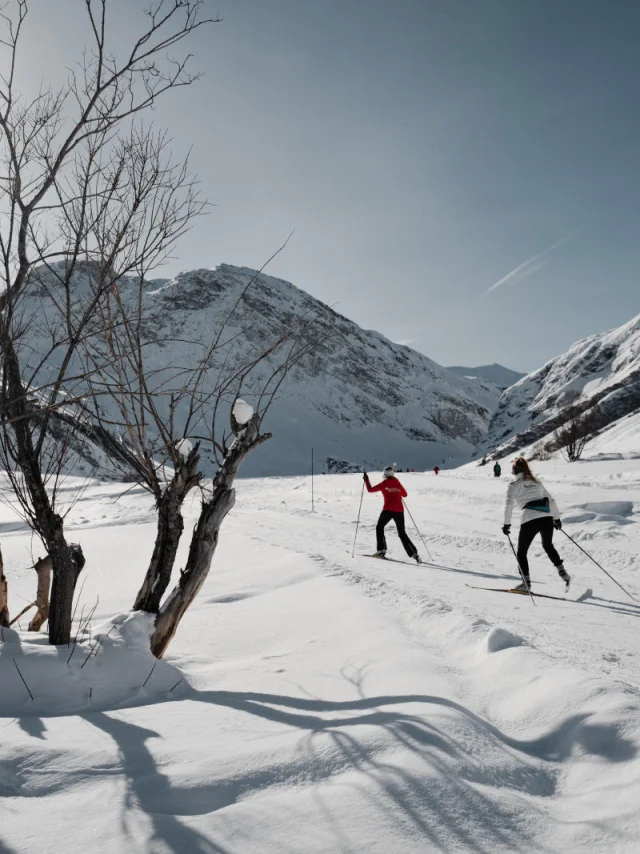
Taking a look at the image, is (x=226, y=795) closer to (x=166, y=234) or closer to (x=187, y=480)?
(x=187, y=480)

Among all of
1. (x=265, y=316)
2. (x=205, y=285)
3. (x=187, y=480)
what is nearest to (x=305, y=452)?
(x=265, y=316)

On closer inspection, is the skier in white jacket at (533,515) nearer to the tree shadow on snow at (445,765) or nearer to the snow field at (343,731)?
the snow field at (343,731)

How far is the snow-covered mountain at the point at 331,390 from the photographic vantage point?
68375 mm

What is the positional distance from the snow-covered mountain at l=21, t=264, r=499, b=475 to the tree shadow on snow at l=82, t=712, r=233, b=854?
2177 inches

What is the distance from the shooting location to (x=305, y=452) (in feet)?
215

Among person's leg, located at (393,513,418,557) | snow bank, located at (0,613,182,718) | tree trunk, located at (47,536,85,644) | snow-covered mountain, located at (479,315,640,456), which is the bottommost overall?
person's leg, located at (393,513,418,557)

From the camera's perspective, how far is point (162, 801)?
1.62 metres

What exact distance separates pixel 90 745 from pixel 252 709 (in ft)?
2.81

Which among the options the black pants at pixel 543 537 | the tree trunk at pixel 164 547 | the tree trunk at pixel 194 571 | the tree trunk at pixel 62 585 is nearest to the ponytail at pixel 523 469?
the black pants at pixel 543 537

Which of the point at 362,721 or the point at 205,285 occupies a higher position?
the point at 205,285

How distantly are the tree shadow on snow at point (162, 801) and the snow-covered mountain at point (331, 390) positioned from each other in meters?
55.3

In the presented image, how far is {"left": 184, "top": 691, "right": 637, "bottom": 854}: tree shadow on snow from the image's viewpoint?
150cm

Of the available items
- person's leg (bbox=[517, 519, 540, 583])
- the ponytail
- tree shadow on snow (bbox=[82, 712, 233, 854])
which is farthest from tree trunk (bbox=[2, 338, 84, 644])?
the ponytail

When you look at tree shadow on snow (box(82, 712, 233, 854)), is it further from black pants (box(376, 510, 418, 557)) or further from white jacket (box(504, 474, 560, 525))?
black pants (box(376, 510, 418, 557))
